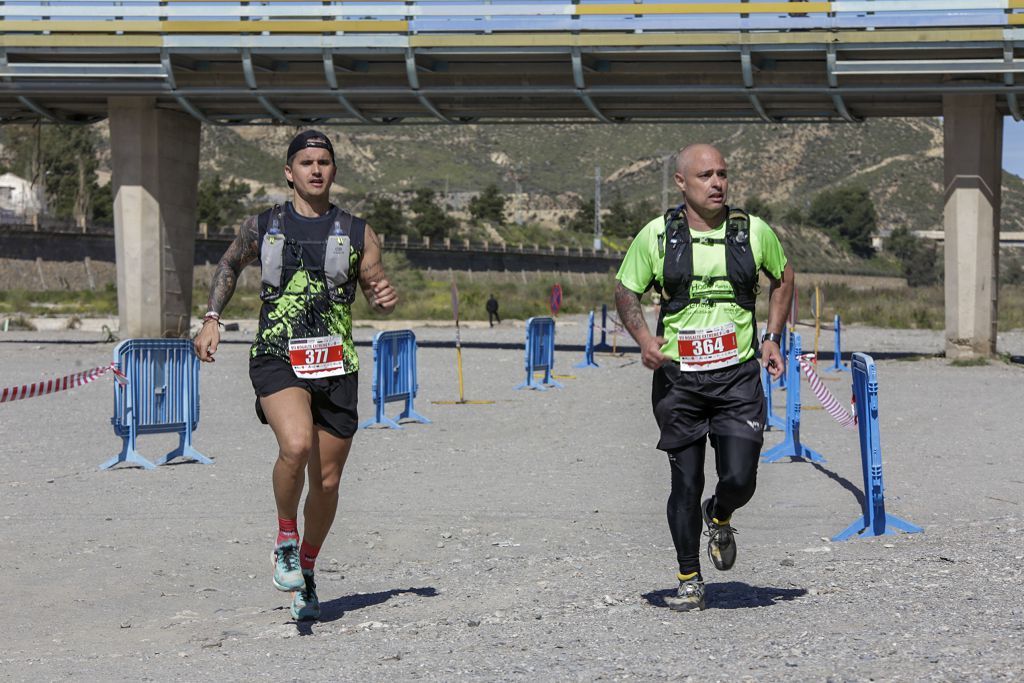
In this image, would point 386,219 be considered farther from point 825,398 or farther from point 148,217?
point 825,398

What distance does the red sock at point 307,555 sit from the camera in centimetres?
747

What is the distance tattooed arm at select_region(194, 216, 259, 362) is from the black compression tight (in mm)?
2078

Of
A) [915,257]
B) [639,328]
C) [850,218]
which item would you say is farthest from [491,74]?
[850,218]

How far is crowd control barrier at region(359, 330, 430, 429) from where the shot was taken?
1802 centimetres

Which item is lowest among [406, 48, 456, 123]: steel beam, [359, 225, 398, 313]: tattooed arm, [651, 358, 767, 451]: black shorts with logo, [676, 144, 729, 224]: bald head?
[651, 358, 767, 451]: black shorts with logo

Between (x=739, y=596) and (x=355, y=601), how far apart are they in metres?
1.81

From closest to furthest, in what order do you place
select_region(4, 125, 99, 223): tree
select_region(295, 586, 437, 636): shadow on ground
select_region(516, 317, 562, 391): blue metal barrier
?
select_region(295, 586, 437, 636): shadow on ground, select_region(516, 317, 562, 391): blue metal barrier, select_region(4, 125, 99, 223): tree

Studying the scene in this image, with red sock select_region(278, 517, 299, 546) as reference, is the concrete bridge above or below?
above

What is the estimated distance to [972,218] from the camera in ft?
108

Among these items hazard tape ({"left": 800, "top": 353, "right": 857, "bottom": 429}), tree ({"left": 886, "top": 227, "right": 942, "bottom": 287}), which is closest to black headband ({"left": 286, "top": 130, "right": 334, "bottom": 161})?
hazard tape ({"left": 800, "top": 353, "right": 857, "bottom": 429})

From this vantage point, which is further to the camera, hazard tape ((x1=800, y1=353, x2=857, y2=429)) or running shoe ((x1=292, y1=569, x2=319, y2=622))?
hazard tape ((x1=800, y1=353, x2=857, y2=429))

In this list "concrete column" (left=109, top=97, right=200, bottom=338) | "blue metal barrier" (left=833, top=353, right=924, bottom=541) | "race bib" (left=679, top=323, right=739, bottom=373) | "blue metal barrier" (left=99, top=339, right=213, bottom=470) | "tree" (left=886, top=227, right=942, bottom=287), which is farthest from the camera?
"tree" (left=886, top=227, right=942, bottom=287)

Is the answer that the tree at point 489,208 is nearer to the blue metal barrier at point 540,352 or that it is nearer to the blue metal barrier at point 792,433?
the blue metal barrier at point 540,352

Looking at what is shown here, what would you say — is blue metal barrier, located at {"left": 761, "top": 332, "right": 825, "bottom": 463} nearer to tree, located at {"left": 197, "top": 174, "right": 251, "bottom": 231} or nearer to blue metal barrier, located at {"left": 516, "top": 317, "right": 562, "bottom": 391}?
blue metal barrier, located at {"left": 516, "top": 317, "right": 562, "bottom": 391}
